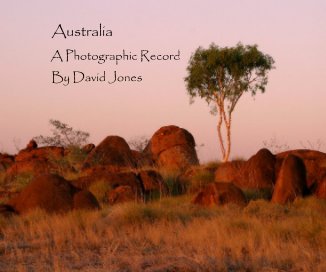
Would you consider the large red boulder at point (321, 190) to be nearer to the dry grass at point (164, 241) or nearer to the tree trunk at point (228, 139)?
the dry grass at point (164, 241)

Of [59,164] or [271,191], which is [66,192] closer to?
[271,191]

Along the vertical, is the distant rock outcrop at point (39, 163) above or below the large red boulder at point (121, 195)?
above

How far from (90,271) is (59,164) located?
21.4 metres

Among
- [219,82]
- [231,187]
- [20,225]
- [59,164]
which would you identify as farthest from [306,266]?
[219,82]

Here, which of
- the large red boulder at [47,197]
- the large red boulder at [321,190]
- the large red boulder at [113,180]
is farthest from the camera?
the large red boulder at [113,180]

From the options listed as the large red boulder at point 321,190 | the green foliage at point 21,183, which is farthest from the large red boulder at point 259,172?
the green foliage at point 21,183

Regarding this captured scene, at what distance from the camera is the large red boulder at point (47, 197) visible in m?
17.2

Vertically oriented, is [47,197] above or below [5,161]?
below

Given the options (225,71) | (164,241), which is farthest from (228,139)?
(164,241)

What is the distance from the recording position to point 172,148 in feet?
103

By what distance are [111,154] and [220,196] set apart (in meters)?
12.6

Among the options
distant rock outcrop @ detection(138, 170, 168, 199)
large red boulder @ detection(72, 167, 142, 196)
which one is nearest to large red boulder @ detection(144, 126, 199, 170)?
distant rock outcrop @ detection(138, 170, 168, 199)

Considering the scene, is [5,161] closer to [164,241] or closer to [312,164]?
[312,164]

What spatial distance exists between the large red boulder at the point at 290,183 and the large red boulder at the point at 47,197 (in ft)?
19.5
